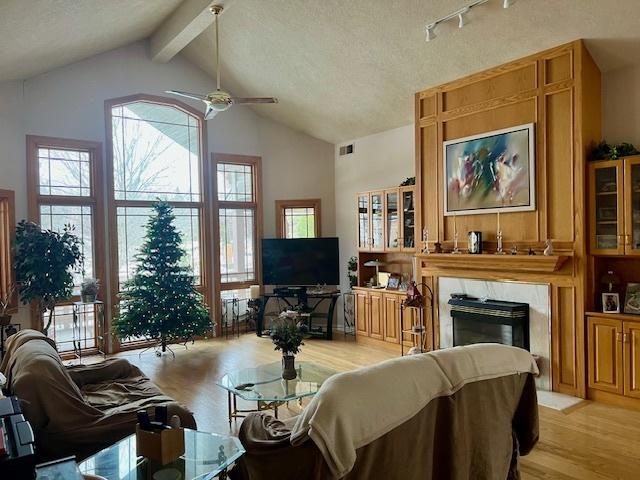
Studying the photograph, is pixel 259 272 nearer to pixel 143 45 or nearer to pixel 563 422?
pixel 143 45

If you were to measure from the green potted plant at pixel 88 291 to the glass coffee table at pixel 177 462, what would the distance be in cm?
414

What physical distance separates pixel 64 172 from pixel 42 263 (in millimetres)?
1572

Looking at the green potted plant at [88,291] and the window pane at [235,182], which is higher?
the window pane at [235,182]

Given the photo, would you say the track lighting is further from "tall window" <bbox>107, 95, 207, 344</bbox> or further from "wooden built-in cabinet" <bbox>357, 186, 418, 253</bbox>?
"tall window" <bbox>107, 95, 207, 344</bbox>

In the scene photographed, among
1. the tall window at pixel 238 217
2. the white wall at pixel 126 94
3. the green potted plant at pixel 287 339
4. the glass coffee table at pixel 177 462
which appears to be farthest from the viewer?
the tall window at pixel 238 217

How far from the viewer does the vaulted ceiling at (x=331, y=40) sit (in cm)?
455

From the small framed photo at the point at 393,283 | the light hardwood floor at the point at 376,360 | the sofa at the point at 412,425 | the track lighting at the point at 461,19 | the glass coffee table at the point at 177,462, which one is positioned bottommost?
the light hardwood floor at the point at 376,360

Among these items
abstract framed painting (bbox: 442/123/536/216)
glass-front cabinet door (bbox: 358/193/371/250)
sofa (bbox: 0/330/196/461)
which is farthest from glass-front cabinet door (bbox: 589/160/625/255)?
sofa (bbox: 0/330/196/461)

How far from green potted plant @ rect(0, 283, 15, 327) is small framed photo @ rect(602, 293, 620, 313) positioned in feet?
21.2

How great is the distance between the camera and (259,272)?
27.7 ft

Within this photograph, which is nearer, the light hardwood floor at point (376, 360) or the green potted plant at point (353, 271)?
the light hardwood floor at point (376, 360)

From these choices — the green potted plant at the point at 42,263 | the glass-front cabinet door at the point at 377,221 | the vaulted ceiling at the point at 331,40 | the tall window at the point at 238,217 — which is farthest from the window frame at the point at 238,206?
the green potted plant at the point at 42,263

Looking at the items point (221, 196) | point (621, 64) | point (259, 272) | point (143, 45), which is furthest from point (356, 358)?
point (143, 45)

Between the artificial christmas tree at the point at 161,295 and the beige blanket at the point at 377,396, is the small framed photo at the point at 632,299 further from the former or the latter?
the artificial christmas tree at the point at 161,295
